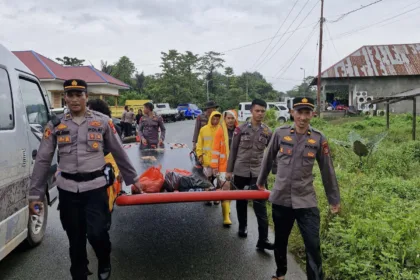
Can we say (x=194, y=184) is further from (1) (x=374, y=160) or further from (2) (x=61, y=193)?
(1) (x=374, y=160)

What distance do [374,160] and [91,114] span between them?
7.34m

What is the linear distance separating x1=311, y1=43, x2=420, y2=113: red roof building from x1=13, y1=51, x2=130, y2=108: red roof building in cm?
1846

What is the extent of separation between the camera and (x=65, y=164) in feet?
10.2

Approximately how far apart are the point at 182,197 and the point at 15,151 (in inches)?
64.6

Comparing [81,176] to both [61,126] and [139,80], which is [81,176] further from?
[139,80]

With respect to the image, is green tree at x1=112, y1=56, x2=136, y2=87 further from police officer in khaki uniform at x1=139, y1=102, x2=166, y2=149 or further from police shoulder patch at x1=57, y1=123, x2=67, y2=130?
police shoulder patch at x1=57, y1=123, x2=67, y2=130

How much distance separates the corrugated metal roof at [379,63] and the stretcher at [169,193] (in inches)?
964

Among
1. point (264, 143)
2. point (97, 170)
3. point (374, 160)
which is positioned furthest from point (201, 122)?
point (374, 160)

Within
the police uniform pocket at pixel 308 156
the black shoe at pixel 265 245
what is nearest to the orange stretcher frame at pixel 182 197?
the police uniform pocket at pixel 308 156

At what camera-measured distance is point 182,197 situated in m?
3.62

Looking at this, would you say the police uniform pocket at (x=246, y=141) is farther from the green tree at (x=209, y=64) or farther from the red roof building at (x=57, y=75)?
the green tree at (x=209, y=64)

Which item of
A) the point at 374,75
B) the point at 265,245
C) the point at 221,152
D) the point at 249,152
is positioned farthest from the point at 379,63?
the point at 265,245

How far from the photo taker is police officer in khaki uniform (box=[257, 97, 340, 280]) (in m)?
3.14

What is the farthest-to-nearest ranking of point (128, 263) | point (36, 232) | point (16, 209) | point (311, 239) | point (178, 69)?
point (178, 69) < point (36, 232) < point (128, 263) < point (16, 209) < point (311, 239)
